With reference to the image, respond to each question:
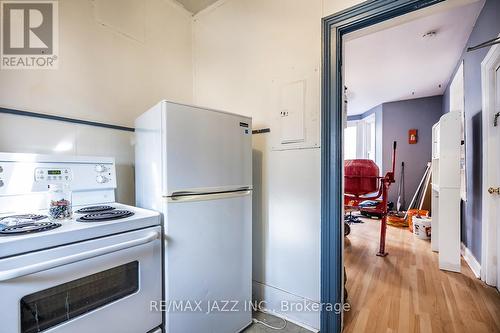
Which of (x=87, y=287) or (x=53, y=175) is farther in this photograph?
(x=53, y=175)

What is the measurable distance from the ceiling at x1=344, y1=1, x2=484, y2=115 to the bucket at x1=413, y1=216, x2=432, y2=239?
231 centimetres

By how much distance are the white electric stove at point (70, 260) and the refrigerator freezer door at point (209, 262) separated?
82mm

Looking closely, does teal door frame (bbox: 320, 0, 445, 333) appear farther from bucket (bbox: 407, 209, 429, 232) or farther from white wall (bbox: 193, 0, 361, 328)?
bucket (bbox: 407, 209, 429, 232)

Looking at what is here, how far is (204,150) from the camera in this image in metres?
1.28

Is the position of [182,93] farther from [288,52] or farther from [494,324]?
[494,324]

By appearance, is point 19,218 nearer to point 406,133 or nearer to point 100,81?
point 100,81

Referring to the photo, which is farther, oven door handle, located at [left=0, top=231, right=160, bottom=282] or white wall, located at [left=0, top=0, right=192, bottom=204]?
white wall, located at [left=0, top=0, right=192, bottom=204]

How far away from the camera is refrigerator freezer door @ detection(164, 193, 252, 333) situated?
1133 mm

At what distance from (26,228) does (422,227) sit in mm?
4303

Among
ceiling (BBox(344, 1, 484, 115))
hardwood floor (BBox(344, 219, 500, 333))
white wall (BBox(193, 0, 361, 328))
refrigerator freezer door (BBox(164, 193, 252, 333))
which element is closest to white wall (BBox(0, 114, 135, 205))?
refrigerator freezer door (BBox(164, 193, 252, 333))

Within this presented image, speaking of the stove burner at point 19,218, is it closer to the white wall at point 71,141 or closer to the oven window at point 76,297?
the oven window at point 76,297

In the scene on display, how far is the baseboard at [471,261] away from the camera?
223cm

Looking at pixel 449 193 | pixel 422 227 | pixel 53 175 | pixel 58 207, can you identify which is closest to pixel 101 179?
pixel 53 175

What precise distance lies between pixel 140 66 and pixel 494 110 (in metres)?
3.02
